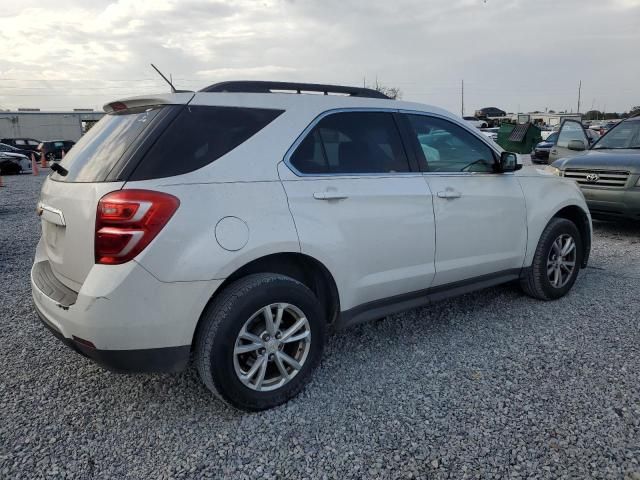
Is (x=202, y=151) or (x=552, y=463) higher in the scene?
(x=202, y=151)

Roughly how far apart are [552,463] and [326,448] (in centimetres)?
106

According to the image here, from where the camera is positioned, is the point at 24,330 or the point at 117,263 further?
the point at 24,330

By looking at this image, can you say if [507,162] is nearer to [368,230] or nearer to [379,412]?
[368,230]

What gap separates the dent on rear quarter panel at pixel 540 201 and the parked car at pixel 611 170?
106 inches

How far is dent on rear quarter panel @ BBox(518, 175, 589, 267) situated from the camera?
13.5ft

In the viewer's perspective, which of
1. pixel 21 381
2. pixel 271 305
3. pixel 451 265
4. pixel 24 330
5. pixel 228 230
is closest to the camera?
pixel 228 230

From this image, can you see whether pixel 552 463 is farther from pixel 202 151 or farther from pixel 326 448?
pixel 202 151

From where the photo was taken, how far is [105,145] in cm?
272

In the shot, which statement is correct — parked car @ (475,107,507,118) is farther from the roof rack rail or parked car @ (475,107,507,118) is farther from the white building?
the roof rack rail

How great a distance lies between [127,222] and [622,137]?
25.7 ft

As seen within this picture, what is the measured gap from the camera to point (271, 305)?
267 cm

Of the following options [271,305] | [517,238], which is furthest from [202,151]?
[517,238]

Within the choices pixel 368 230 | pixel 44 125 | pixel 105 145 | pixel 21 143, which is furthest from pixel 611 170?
pixel 44 125

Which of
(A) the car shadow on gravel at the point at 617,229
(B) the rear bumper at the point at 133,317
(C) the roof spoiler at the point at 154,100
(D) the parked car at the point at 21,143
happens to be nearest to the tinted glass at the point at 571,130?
(A) the car shadow on gravel at the point at 617,229
